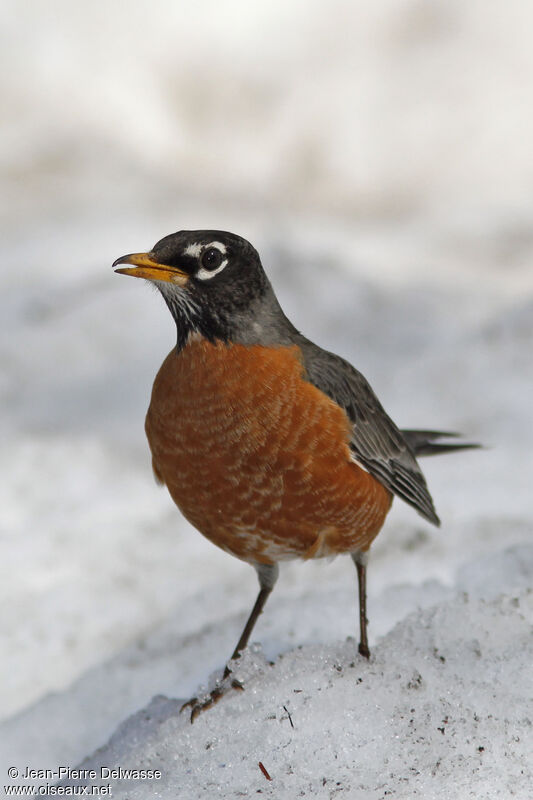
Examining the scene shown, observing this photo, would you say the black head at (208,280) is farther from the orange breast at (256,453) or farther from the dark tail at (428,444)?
the dark tail at (428,444)

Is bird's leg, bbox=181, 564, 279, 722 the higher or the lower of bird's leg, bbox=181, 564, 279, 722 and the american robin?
the lower

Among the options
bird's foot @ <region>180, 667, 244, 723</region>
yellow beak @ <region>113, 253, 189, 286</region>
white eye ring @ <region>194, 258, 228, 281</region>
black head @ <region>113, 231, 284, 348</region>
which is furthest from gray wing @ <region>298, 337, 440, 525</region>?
bird's foot @ <region>180, 667, 244, 723</region>

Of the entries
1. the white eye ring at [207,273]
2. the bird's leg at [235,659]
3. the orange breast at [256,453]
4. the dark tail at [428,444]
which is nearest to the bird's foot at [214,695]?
the bird's leg at [235,659]

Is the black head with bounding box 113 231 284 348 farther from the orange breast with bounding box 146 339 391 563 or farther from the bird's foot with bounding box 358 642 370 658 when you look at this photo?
the bird's foot with bounding box 358 642 370 658

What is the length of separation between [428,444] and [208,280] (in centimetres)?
167

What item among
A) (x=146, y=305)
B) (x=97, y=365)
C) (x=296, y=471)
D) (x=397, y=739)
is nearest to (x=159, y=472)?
(x=296, y=471)

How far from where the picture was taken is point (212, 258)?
3166 mm

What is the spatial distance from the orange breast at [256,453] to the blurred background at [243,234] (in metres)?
1.38

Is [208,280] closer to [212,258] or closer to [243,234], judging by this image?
[212,258]

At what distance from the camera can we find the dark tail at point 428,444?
4.29 m

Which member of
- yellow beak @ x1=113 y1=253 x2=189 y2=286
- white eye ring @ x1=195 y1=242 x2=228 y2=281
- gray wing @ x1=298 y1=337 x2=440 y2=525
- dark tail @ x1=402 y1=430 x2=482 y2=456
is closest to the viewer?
yellow beak @ x1=113 y1=253 x2=189 y2=286

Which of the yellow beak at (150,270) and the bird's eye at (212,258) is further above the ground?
the bird's eye at (212,258)

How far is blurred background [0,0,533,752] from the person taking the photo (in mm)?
4887

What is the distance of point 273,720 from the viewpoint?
282cm
